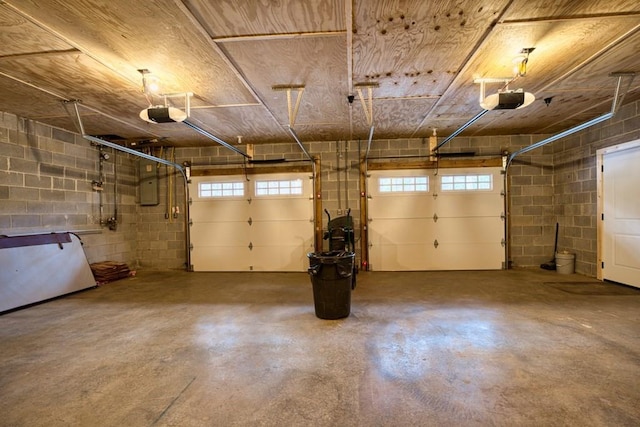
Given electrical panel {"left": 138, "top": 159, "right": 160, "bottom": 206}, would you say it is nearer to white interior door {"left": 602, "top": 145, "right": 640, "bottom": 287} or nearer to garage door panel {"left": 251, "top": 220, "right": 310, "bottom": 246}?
garage door panel {"left": 251, "top": 220, "right": 310, "bottom": 246}

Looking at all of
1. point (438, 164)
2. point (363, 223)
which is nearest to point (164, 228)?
point (363, 223)

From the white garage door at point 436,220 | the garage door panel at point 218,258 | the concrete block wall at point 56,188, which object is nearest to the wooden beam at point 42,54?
the concrete block wall at point 56,188

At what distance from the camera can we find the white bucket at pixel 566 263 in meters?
4.90

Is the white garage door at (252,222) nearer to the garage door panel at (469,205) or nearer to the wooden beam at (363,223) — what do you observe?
the wooden beam at (363,223)

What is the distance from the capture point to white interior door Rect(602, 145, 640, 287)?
390cm

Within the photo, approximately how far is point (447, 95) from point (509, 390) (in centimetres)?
306

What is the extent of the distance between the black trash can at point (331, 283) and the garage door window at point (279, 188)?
2789 millimetres

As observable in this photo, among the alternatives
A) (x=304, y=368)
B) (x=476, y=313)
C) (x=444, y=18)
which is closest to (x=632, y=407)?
(x=476, y=313)

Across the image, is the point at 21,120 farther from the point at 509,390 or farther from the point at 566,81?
the point at 566,81

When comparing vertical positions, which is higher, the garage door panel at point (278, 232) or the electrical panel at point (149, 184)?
the electrical panel at point (149, 184)

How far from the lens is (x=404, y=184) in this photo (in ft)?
18.2

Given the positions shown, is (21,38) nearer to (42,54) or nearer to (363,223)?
(42,54)

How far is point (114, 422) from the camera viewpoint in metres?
1.61

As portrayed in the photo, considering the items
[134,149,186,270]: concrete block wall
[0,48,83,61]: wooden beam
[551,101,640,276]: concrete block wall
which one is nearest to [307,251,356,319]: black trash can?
[0,48,83,61]: wooden beam
